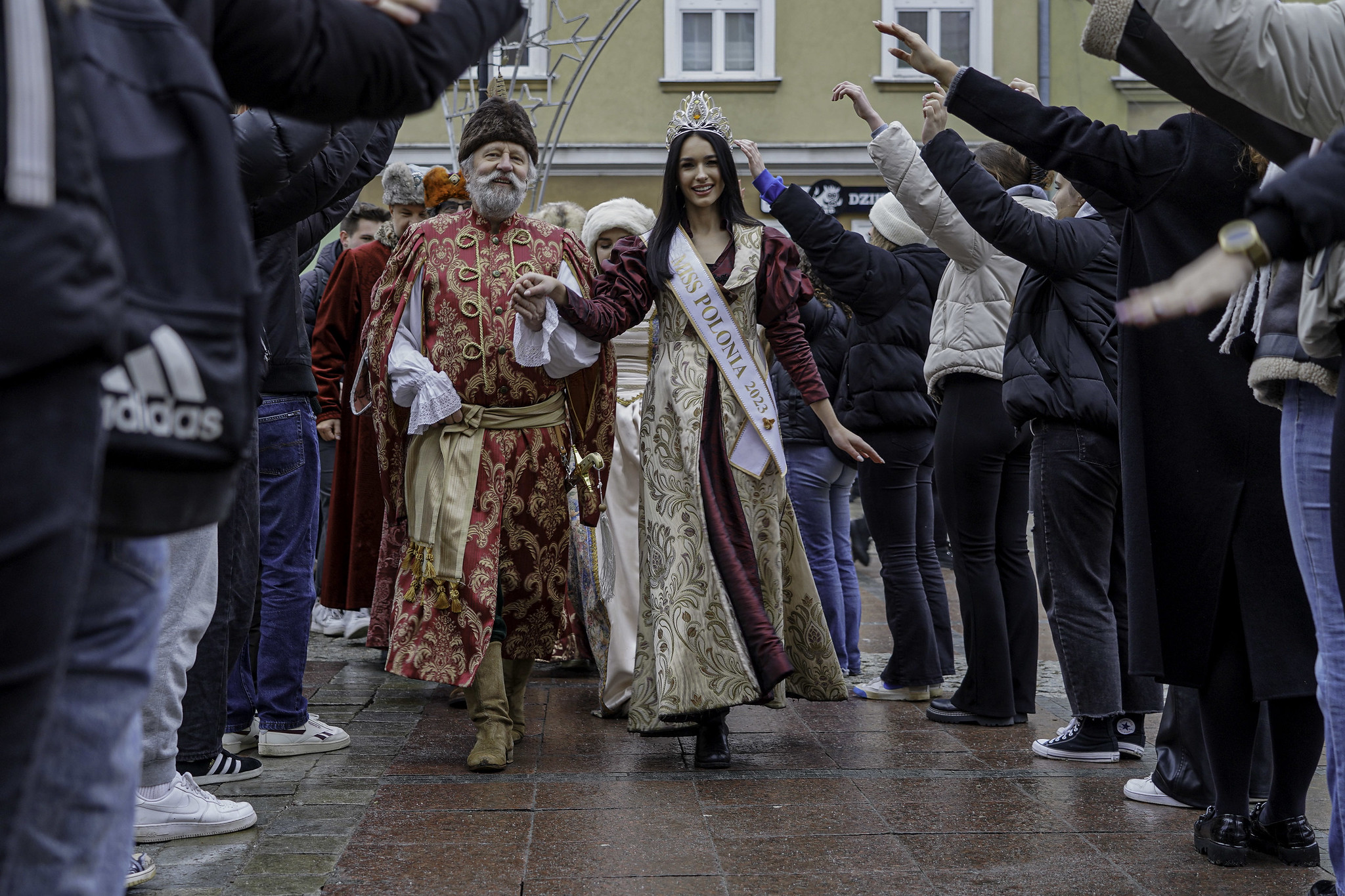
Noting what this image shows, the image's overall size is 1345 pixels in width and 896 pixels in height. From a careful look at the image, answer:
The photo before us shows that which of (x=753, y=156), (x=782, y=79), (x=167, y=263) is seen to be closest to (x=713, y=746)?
(x=753, y=156)

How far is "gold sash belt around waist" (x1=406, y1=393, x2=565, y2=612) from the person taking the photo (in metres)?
4.46

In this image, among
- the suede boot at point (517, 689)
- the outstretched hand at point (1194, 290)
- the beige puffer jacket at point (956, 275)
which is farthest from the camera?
the beige puffer jacket at point (956, 275)

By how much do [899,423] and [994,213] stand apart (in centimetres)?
180

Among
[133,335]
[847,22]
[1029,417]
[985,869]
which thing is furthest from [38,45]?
[847,22]

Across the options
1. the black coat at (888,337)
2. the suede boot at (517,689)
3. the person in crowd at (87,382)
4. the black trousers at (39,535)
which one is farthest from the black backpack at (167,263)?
the black coat at (888,337)

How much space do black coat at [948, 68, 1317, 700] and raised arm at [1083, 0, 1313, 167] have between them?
0.59m

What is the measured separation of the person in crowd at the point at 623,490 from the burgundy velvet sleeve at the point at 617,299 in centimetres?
18

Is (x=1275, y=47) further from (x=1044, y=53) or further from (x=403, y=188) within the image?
(x=1044, y=53)

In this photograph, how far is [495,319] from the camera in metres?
4.59

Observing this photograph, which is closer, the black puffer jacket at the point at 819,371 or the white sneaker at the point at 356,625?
the black puffer jacket at the point at 819,371

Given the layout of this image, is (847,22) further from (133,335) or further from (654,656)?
(133,335)

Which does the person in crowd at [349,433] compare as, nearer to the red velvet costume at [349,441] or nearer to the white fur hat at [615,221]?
the red velvet costume at [349,441]

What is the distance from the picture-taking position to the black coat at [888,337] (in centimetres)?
570

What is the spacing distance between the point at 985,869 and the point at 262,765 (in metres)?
2.31
